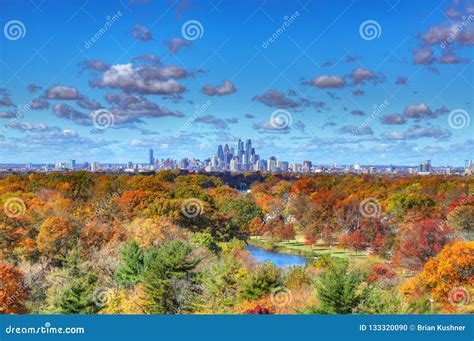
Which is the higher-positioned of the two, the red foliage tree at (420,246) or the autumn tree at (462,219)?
the autumn tree at (462,219)

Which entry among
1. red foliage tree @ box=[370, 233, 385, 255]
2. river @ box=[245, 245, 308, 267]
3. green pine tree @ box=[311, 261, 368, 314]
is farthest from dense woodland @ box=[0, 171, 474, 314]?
river @ box=[245, 245, 308, 267]

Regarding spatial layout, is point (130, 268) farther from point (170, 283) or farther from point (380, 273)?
point (380, 273)

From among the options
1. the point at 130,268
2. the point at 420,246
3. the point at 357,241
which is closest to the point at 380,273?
the point at 420,246

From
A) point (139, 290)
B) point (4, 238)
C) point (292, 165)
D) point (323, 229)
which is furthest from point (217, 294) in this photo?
point (292, 165)

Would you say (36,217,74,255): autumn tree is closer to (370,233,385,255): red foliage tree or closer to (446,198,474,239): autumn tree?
(370,233,385,255): red foliage tree

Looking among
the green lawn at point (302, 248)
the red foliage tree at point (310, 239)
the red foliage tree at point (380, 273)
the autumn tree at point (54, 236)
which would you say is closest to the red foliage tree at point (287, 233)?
the green lawn at point (302, 248)

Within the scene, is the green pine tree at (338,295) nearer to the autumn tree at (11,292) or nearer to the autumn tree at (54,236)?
the autumn tree at (11,292)
